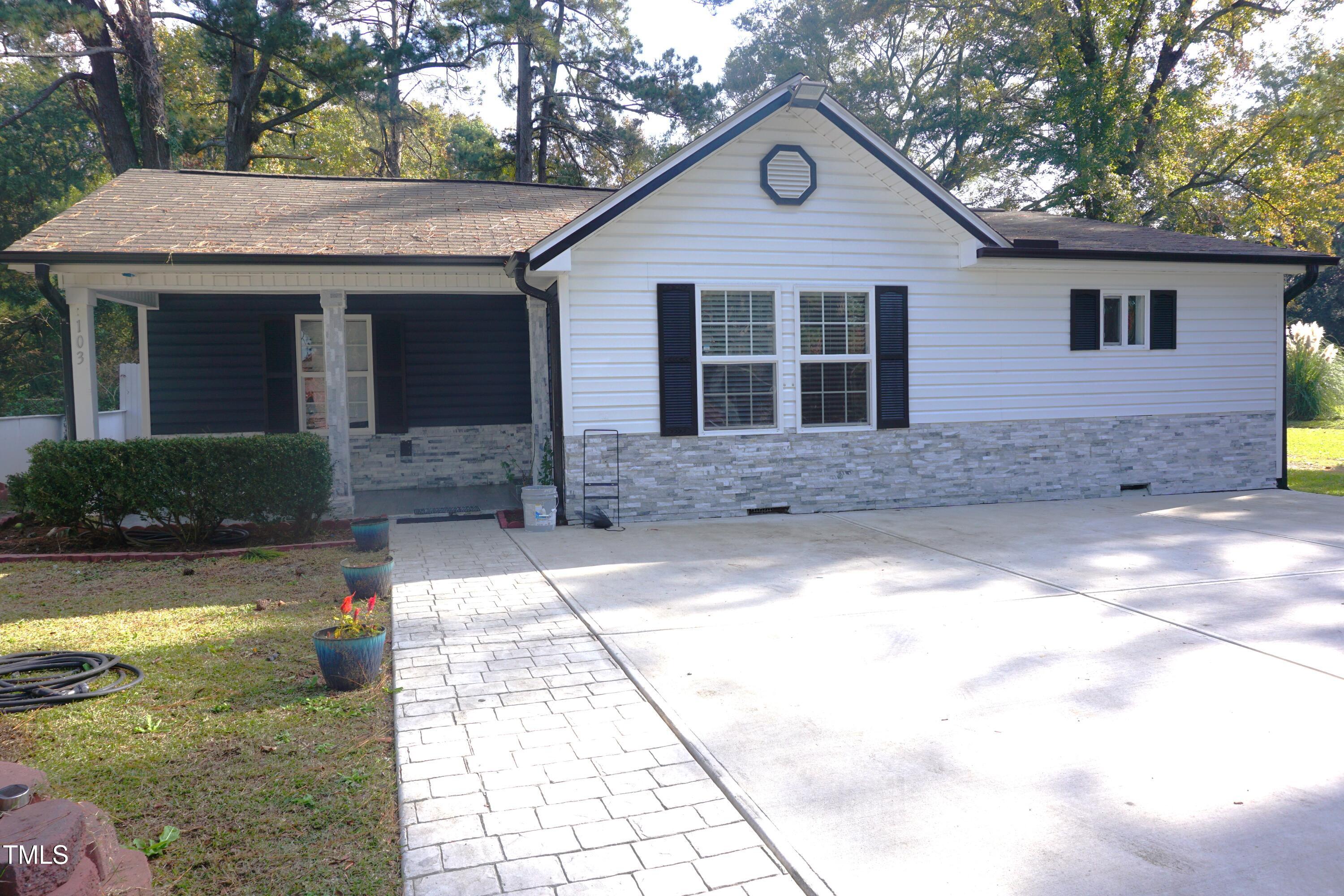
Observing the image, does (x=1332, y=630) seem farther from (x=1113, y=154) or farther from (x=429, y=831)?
(x=1113, y=154)

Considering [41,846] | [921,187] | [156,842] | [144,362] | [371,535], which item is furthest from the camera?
[144,362]

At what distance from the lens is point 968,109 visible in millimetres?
21125

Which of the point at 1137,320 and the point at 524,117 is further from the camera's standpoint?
the point at 524,117

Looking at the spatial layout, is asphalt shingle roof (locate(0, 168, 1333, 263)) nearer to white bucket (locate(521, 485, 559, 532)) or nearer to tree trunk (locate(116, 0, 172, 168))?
white bucket (locate(521, 485, 559, 532))

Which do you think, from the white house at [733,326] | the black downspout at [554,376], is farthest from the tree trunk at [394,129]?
the black downspout at [554,376]

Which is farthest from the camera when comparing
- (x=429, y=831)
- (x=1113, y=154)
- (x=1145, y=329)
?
(x=1113, y=154)

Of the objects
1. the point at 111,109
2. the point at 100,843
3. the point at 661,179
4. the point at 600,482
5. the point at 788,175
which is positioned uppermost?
the point at 111,109

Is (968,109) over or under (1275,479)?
over

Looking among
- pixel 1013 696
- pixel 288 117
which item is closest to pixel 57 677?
pixel 1013 696

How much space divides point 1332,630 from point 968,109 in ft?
61.0

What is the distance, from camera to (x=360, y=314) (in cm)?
1245

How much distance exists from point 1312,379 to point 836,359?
16.4 meters

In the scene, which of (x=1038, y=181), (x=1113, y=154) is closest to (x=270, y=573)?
(x=1113, y=154)

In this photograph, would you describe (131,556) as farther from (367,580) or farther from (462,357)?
(462,357)
